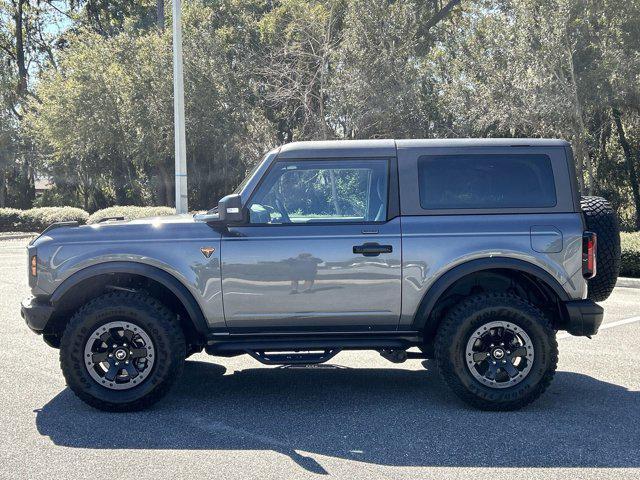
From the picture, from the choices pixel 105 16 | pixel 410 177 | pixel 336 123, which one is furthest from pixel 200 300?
pixel 105 16

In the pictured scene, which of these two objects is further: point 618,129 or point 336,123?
point 336,123

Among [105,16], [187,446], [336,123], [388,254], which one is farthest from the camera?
[105,16]

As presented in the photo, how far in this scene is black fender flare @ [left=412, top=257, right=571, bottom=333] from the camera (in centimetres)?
552

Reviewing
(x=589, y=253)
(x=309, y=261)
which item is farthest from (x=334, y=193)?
(x=589, y=253)

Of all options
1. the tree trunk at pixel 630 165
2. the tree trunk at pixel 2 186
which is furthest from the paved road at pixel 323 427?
the tree trunk at pixel 2 186

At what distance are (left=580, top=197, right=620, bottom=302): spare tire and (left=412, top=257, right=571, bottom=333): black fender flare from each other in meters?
0.48

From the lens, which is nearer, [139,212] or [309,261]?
[309,261]

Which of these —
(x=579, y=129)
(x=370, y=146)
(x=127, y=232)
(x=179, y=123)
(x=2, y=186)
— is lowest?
(x=127, y=232)

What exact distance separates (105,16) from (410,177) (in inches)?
1653

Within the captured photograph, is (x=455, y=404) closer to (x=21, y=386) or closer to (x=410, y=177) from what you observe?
(x=410, y=177)

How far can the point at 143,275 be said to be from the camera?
557 cm

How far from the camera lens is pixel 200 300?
18.2ft

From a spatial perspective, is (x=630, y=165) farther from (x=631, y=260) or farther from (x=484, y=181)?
(x=484, y=181)

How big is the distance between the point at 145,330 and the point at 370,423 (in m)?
1.78
